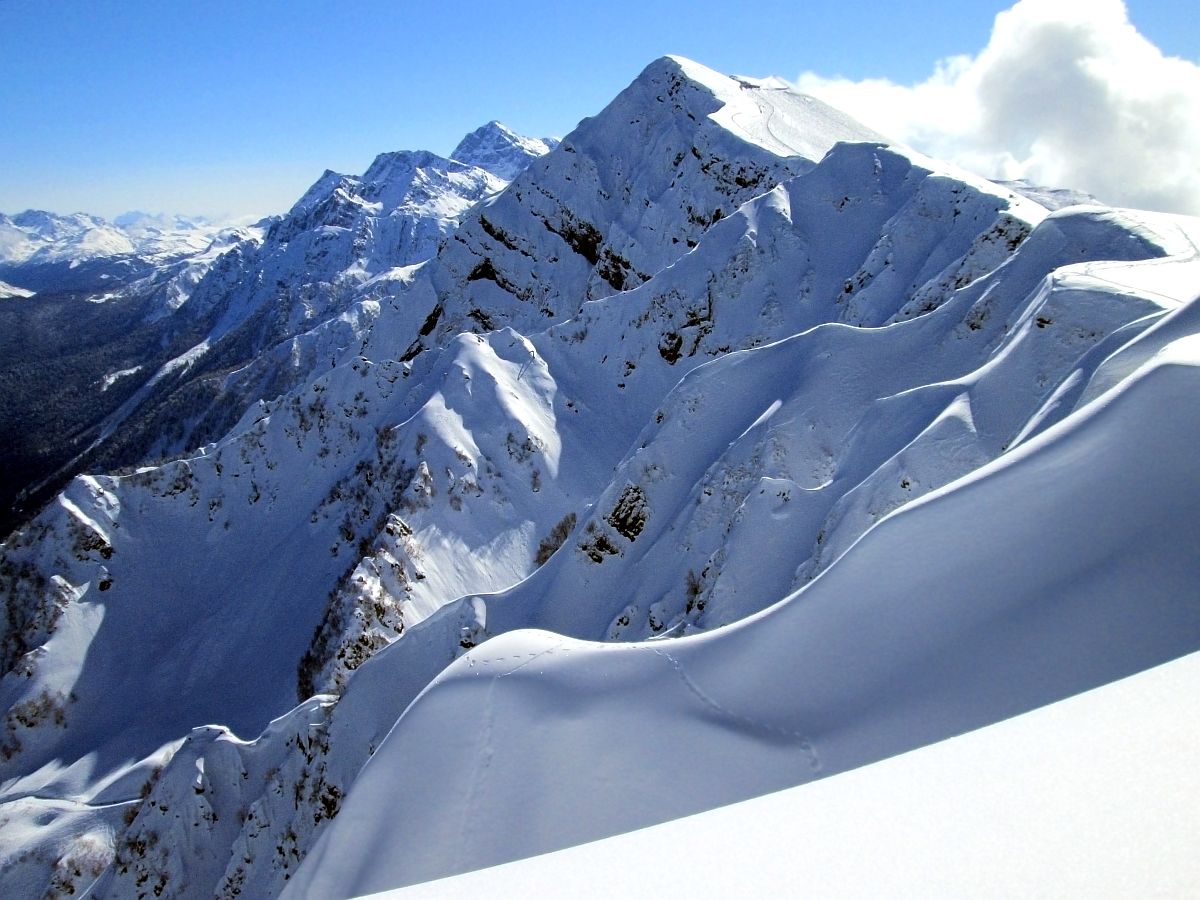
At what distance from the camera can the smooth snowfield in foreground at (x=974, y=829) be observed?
262cm

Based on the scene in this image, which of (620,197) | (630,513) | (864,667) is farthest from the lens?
(620,197)

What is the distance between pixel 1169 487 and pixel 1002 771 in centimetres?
458

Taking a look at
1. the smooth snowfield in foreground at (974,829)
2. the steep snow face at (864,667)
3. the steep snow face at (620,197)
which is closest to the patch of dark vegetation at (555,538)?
the steep snow face at (864,667)

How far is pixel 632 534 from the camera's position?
2653cm

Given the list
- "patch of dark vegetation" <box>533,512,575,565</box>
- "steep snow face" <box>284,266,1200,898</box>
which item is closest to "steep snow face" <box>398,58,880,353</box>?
"patch of dark vegetation" <box>533,512,575,565</box>

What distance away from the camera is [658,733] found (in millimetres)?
7156

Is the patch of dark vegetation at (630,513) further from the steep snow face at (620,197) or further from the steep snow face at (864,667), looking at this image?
the steep snow face at (620,197)

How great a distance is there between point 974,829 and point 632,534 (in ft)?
77.5

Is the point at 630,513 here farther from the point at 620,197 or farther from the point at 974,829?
the point at 620,197

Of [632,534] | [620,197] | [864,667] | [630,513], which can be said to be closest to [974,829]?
[864,667]

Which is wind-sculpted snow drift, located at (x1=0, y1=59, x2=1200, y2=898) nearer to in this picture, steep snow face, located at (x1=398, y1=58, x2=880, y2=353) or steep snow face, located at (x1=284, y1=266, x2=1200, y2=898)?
steep snow face, located at (x1=284, y1=266, x2=1200, y2=898)

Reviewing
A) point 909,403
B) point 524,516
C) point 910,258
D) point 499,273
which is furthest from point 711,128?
point 909,403

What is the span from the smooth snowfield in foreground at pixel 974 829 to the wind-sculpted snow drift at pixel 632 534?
87.8 inches

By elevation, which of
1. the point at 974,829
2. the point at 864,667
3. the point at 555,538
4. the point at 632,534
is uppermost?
the point at 974,829
